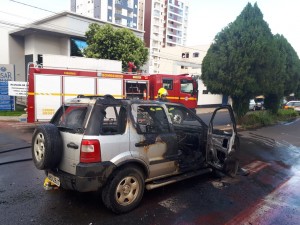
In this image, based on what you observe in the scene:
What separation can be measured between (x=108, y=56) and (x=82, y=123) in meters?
17.4

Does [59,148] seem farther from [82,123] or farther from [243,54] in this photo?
[243,54]

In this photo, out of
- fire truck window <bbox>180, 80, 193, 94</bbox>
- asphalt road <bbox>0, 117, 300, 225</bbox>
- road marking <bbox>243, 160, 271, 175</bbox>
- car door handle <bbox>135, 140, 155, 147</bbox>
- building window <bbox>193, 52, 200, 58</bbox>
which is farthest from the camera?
building window <bbox>193, 52, 200, 58</bbox>

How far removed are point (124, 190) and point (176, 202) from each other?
3.32ft

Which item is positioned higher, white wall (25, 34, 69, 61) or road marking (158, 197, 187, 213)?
white wall (25, 34, 69, 61)

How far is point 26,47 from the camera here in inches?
941

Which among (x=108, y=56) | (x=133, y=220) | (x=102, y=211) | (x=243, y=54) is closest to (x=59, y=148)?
(x=102, y=211)

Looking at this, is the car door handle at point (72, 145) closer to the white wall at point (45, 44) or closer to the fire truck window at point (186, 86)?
A: the fire truck window at point (186, 86)

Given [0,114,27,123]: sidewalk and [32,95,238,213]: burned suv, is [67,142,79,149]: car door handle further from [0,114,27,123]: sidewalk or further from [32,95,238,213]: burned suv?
[0,114,27,123]: sidewalk

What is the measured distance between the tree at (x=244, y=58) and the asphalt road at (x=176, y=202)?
265 inches

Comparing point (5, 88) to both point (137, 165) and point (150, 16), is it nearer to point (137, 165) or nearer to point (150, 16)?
point (137, 165)

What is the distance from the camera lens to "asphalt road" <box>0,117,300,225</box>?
3.73 meters

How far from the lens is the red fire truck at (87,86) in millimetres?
10555

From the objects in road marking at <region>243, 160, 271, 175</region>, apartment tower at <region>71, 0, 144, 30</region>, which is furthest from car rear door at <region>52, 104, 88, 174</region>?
apartment tower at <region>71, 0, 144, 30</region>

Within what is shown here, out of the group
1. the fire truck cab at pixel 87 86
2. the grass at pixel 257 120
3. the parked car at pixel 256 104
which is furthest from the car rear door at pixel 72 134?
the parked car at pixel 256 104
